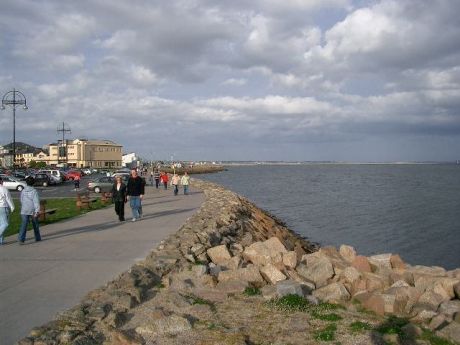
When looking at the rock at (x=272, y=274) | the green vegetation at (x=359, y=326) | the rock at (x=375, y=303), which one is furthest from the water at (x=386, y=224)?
the green vegetation at (x=359, y=326)

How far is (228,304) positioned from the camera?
24.0 ft

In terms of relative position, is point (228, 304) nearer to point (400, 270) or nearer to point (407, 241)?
point (400, 270)

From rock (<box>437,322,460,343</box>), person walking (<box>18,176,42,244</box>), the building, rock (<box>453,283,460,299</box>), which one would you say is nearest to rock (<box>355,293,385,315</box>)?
rock (<box>437,322,460,343</box>)

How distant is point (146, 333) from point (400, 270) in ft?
25.5

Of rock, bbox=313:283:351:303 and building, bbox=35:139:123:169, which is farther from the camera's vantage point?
building, bbox=35:139:123:169

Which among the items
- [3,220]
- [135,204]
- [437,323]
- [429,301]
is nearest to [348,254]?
[429,301]

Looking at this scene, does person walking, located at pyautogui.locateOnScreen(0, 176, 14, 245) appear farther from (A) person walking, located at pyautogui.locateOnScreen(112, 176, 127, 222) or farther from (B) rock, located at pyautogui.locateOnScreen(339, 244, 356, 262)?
(B) rock, located at pyautogui.locateOnScreen(339, 244, 356, 262)

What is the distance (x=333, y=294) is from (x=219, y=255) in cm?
319

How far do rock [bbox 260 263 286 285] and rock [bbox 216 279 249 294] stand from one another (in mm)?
780

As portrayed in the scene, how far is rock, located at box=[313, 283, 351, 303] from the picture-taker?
7840mm

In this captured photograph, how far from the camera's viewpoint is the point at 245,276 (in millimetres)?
8742

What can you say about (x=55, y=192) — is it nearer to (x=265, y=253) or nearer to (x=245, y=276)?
(x=265, y=253)

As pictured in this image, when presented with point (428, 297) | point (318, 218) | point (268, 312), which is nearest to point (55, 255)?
point (268, 312)

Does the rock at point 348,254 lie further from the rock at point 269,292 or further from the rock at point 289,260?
the rock at point 269,292
